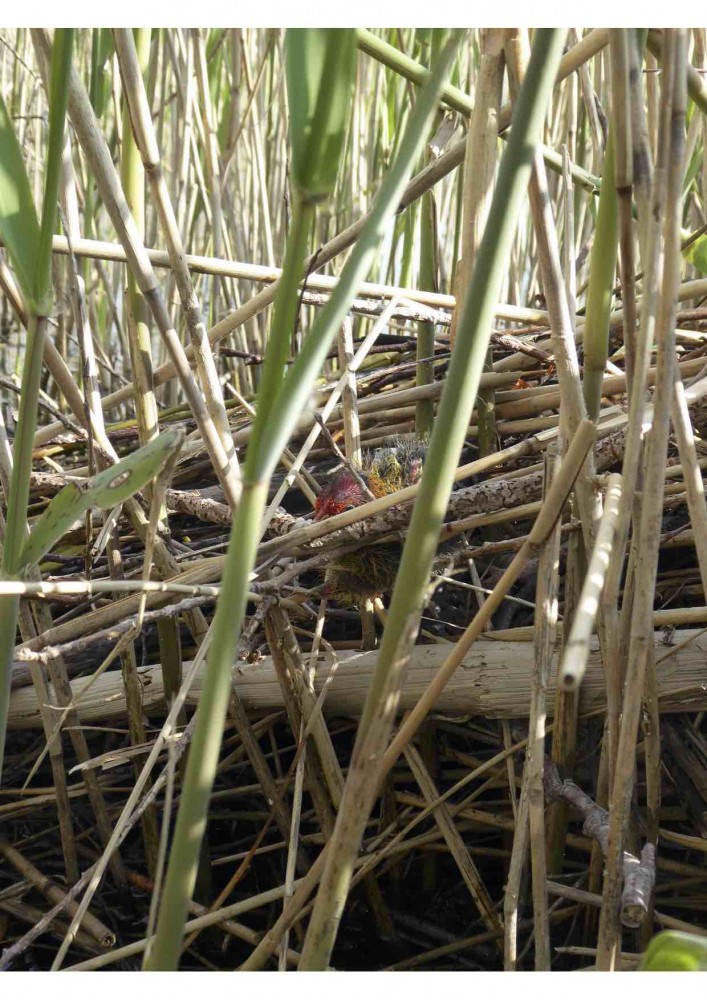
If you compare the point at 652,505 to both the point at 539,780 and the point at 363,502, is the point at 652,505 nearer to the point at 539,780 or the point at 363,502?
the point at 539,780

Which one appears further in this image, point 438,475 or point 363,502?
point 363,502

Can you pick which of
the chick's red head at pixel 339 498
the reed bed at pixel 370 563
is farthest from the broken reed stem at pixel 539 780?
the chick's red head at pixel 339 498

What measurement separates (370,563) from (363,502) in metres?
0.06

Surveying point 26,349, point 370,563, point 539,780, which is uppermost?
point 26,349

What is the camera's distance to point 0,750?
499 mm

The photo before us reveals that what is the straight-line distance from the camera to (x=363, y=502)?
0.84m

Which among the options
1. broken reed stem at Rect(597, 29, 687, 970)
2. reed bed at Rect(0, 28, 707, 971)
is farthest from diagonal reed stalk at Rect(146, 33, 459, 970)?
broken reed stem at Rect(597, 29, 687, 970)

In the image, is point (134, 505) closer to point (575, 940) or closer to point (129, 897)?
point (129, 897)

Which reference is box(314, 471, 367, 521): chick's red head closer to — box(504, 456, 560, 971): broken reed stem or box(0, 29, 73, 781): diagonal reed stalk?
box(504, 456, 560, 971): broken reed stem

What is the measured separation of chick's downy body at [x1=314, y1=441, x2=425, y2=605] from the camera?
→ 0.82 metres

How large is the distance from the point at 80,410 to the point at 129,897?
52 cm

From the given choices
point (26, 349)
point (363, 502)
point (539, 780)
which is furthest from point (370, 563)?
point (26, 349)

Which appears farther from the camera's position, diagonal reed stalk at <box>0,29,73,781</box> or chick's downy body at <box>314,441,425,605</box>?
chick's downy body at <box>314,441,425,605</box>

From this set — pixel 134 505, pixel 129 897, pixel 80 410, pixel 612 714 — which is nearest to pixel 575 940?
pixel 612 714
